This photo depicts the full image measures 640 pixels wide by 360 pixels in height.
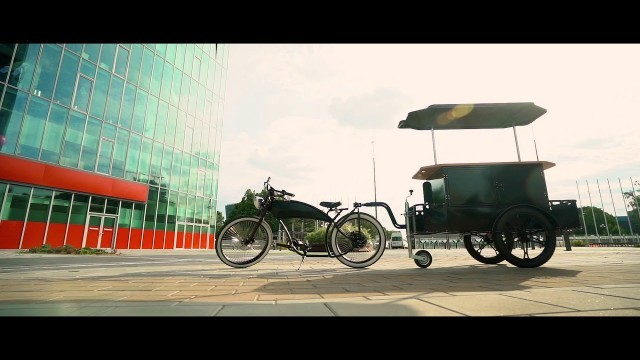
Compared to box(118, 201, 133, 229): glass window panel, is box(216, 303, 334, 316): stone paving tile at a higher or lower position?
lower

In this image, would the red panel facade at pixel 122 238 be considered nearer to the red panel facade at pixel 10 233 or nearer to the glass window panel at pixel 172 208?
the glass window panel at pixel 172 208

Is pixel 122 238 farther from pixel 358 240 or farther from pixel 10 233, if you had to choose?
pixel 358 240

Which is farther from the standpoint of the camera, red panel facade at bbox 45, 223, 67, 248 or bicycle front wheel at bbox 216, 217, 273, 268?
red panel facade at bbox 45, 223, 67, 248

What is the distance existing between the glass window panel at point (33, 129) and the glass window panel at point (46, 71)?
57 centimetres

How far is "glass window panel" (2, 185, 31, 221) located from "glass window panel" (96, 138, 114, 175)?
3786 mm

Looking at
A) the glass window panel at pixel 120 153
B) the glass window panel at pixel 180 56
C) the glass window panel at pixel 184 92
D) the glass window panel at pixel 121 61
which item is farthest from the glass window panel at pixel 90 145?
the glass window panel at pixel 180 56

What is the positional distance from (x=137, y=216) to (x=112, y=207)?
76.8 inches

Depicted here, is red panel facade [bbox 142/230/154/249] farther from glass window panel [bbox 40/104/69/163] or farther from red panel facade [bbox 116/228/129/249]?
glass window panel [bbox 40/104/69/163]

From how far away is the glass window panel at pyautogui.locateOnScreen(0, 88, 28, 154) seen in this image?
46.0 ft

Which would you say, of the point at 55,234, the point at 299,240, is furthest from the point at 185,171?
the point at 299,240

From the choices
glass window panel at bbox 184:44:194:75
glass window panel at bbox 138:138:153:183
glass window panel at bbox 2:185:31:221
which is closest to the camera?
glass window panel at bbox 2:185:31:221

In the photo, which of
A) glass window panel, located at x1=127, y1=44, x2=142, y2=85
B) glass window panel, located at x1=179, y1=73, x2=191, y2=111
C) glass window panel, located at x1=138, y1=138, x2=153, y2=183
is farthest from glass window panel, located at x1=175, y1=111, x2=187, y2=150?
glass window panel, located at x1=127, y1=44, x2=142, y2=85
